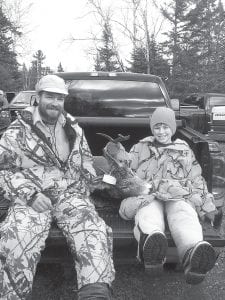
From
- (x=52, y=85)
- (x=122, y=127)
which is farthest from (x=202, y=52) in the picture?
(x=52, y=85)

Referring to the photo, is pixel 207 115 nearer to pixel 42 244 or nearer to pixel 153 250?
pixel 153 250

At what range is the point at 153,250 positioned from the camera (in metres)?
2.65

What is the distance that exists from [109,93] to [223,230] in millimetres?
2051

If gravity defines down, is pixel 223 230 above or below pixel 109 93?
below

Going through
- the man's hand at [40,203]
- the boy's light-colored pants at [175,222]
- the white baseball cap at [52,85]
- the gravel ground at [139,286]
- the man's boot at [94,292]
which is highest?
the white baseball cap at [52,85]

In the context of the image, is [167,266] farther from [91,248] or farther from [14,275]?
[14,275]

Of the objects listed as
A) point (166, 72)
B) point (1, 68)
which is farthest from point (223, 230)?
point (1, 68)

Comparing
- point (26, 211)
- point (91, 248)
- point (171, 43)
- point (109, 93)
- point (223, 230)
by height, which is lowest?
point (223, 230)

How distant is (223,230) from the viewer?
190 inches

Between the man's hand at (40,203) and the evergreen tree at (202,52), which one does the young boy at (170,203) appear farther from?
the evergreen tree at (202,52)

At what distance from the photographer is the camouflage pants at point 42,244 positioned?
2.48 metres

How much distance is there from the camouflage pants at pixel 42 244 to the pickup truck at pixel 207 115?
238 centimetres

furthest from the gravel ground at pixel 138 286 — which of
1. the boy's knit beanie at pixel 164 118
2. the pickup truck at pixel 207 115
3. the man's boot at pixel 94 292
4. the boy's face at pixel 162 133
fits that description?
the pickup truck at pixel 207 115

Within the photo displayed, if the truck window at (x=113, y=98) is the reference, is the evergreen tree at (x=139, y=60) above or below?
above
